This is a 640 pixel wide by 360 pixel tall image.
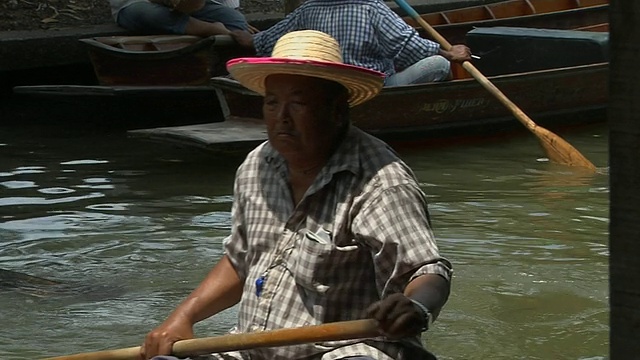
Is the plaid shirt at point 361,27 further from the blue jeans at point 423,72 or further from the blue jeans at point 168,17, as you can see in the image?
the blue jeans at point 168,17

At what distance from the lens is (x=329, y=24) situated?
27.2ft

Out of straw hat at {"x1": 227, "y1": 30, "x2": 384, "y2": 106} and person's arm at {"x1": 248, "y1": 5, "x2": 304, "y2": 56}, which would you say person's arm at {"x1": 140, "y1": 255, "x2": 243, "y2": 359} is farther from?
person's arm at {"x1": 248, "y1": 5, "x2": 304, "y2": 56}

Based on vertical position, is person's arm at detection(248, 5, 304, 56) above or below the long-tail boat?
above

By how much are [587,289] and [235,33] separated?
473cm

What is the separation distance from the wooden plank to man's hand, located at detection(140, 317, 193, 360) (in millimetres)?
4881

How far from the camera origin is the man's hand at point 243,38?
9.58m

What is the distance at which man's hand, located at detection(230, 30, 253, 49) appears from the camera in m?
9.58

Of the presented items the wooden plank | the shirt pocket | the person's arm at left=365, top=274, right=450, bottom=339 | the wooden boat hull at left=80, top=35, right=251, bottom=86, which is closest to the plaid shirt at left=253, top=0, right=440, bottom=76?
the wooden plank

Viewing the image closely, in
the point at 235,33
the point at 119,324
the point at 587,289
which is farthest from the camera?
the point at 235,33

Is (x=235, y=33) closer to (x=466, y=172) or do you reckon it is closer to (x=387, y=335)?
(x=466, y=172)

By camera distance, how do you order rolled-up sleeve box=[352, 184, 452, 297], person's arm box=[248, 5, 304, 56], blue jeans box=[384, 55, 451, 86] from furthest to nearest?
person's arm box=[248, 5, 304, 56] → blue jeans box=[384, 55, 451, 86] → rolled-up sleeve box=[352, 184, 452, 297]

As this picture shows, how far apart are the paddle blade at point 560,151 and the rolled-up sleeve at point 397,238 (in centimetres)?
567

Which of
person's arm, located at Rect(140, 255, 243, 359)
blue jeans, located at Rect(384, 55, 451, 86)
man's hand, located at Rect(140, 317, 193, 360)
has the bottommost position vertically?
man's hand, located at Rect(140, 317, 193, 360)

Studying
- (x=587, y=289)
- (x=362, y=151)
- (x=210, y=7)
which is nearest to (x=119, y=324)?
(x=587, y=289)
